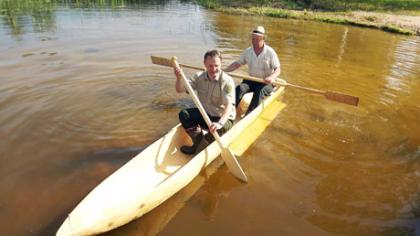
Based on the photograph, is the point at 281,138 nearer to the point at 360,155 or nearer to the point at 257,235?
the point at 360,155

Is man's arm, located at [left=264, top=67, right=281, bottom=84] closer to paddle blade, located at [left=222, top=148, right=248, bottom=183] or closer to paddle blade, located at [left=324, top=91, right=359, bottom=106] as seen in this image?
paddle blade, located at [left=324, top=91, right=359, bottom=106]

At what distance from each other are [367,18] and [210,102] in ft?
73.1

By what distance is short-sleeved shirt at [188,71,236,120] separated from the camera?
537cm

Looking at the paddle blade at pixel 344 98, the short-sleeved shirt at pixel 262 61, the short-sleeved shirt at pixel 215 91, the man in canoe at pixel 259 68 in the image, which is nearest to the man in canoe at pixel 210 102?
the short-sleeved shirt at pixel 215 91

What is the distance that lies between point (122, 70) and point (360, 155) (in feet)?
22.7

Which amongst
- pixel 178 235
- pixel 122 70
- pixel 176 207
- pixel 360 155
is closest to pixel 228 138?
pixel 176 207

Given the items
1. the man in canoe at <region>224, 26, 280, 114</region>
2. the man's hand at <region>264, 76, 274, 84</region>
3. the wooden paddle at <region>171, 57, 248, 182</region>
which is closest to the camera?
the wooden paddle at <region>171, 57, 248, 182</region>

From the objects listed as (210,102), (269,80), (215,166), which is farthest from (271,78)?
(215,166)

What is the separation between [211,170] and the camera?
5.61m

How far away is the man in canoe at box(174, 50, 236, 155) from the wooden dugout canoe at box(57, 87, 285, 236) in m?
0.22

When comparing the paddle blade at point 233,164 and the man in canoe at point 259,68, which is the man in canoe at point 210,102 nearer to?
the paddle blade at point 233,164

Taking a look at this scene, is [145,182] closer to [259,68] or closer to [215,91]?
[215,91]

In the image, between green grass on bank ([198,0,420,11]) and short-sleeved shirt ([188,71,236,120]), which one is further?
green grass on bank ([198,0,420,11])

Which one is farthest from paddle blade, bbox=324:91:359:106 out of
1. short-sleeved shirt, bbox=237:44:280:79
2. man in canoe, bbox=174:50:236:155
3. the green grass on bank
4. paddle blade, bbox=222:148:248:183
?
the green grass on bank
